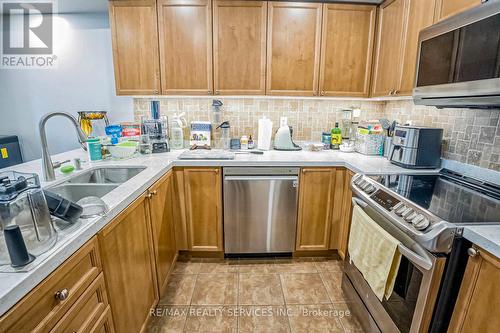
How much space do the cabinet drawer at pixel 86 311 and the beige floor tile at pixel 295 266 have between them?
1.42m

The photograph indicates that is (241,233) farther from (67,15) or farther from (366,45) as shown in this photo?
(67,15)

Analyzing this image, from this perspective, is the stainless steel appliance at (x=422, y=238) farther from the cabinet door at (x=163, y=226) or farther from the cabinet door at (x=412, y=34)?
the cabinet door at (x=163, y=226)

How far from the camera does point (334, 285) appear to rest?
1.90 m

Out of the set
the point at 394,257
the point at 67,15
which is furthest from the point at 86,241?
the point at 67,15

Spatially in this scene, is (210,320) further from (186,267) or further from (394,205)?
(394,205)

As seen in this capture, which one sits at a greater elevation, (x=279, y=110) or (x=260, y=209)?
(x=279, y=110)

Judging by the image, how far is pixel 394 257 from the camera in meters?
1.11

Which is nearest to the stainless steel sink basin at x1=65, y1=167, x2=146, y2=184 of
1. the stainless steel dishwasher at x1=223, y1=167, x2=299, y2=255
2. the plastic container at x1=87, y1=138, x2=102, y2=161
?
the plastic container at x1=87, y1=138, x2=102, y2=161

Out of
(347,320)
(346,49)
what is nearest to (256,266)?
(347,320)

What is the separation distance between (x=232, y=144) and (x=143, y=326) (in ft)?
5.09

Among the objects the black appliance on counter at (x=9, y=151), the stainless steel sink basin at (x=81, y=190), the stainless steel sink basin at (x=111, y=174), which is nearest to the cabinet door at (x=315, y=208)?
the stainless steel sink basin at (x=111, y=174)

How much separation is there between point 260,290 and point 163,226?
2.80ft

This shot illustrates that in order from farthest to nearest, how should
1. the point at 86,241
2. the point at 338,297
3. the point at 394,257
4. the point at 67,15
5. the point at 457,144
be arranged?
the point at 67,15 → the point at 338,297 → the point at 457,144 → the point at 394,257 → the point at 86,241

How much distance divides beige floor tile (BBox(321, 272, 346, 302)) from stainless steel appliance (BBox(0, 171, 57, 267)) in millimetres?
1746
